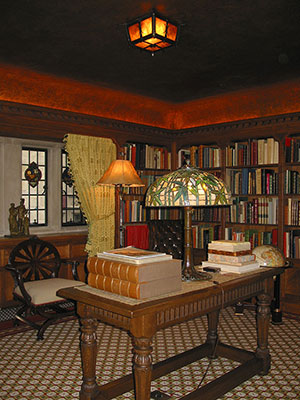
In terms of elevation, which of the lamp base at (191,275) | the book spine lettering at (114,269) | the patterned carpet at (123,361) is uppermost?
the book spine lettering at (114,269)

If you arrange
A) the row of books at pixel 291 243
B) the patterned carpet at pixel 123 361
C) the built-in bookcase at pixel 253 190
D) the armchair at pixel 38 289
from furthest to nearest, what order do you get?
the built-in bookcase at pixel 253 190 < the row of books at pixel 291 243 < the armchair at pixel 38 289 < the patterned carpet at pixel 123 361

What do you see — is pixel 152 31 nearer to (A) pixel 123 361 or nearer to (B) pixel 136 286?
(B) pixel 136 286

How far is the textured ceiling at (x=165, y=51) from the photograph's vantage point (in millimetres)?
3363

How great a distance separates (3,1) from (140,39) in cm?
114

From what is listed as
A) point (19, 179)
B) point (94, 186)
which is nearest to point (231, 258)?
point (94, 186)

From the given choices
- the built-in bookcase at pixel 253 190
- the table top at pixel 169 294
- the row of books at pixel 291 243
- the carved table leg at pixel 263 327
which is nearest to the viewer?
the table top at pixel 169 294

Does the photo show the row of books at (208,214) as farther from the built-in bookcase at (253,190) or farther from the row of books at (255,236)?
the row of books at (255,236)

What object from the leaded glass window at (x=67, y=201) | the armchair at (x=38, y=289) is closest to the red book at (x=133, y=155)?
the leaded glass window at (x=67, y=201)

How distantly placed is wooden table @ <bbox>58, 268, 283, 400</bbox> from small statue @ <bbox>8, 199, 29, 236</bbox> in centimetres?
295

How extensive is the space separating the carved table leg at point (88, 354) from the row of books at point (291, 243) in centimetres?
344

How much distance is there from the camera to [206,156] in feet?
20.9

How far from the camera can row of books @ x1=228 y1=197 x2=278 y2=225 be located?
5.62 meters

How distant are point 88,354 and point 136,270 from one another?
0.86 m

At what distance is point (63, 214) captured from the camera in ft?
21.4
